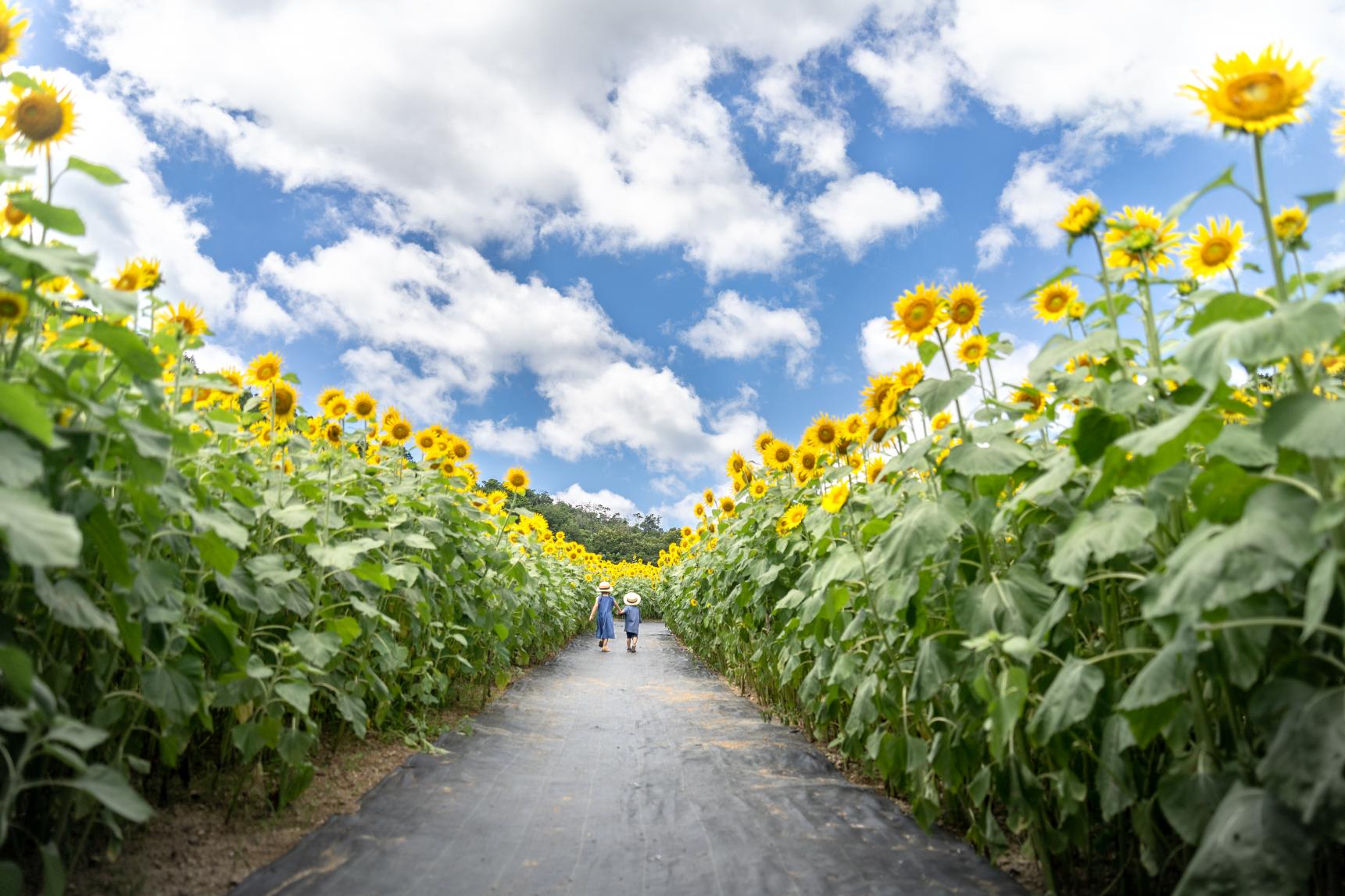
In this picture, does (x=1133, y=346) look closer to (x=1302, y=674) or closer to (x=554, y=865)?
(x=1302, y=674)

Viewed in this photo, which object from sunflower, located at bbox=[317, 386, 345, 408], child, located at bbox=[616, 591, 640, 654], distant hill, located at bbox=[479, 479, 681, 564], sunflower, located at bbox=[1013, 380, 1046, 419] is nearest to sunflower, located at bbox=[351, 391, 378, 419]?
sunflower, located at bbox=[317, 386, 345, 408]

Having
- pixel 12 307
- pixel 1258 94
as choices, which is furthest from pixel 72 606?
pixel 1258 94

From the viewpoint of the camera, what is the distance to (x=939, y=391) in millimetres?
2443

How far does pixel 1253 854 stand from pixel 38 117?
3162mm

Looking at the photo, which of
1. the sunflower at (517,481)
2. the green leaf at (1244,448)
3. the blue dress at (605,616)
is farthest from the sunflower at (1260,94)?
the blue dress at (605,616)

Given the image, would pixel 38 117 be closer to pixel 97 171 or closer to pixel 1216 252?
pixel 97 171

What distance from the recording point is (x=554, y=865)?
2984mm

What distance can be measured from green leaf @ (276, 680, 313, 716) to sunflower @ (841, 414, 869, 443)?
9.34ft

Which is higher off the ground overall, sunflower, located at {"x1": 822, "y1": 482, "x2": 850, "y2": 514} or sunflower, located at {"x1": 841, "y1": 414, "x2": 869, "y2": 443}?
sunflower, located at {"x1": 841, "y1": 414, "x2": 869, "y2": 443}

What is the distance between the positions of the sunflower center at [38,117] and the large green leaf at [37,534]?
124 cm

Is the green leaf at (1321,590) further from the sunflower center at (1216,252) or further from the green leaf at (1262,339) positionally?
the sunflower center at (1216,252)

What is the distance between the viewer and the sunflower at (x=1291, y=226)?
2.16 metres

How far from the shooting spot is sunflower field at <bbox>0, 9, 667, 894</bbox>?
170cm

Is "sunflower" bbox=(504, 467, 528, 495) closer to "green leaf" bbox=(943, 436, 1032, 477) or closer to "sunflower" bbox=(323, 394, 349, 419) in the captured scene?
"sunflower" bbox=(323, 394, 349, 419)
